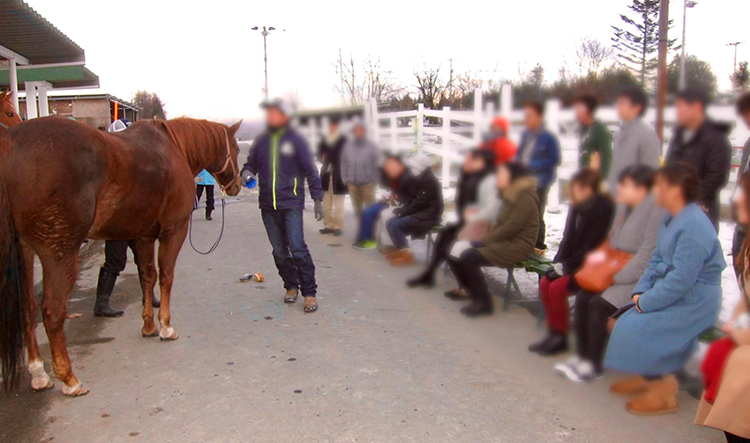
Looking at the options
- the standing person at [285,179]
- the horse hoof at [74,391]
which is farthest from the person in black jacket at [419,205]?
the horse hoof at [74,391]

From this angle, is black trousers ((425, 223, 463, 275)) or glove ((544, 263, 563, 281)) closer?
glove ((544, 263, 563, 281))

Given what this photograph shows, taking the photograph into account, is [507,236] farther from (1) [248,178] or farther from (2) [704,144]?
(1) [248,178]

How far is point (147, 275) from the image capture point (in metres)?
4.21

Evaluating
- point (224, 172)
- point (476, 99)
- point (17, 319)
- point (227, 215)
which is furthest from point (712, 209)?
point (227, 215)

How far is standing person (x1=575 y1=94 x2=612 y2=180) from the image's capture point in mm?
4297

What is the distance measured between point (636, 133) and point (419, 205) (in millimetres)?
2669

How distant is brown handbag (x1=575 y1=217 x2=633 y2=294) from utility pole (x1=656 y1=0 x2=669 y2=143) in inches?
100

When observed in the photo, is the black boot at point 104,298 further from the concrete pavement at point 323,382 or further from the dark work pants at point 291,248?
the dark work pants at point 291,248

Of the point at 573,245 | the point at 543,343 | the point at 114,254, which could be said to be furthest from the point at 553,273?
the point at 114,254

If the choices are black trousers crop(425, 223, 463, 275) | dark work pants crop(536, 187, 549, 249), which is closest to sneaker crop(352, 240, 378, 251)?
black trousers crop(425, 223, 463, 275)

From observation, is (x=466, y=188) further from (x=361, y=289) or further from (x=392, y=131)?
(x=392, y=131)

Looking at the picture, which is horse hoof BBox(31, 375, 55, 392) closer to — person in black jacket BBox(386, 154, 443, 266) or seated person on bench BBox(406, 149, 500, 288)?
seated person on bench BBox(406, 149, 500, 288)

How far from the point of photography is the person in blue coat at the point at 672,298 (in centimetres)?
267

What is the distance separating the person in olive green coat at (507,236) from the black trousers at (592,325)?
101 centimetres
